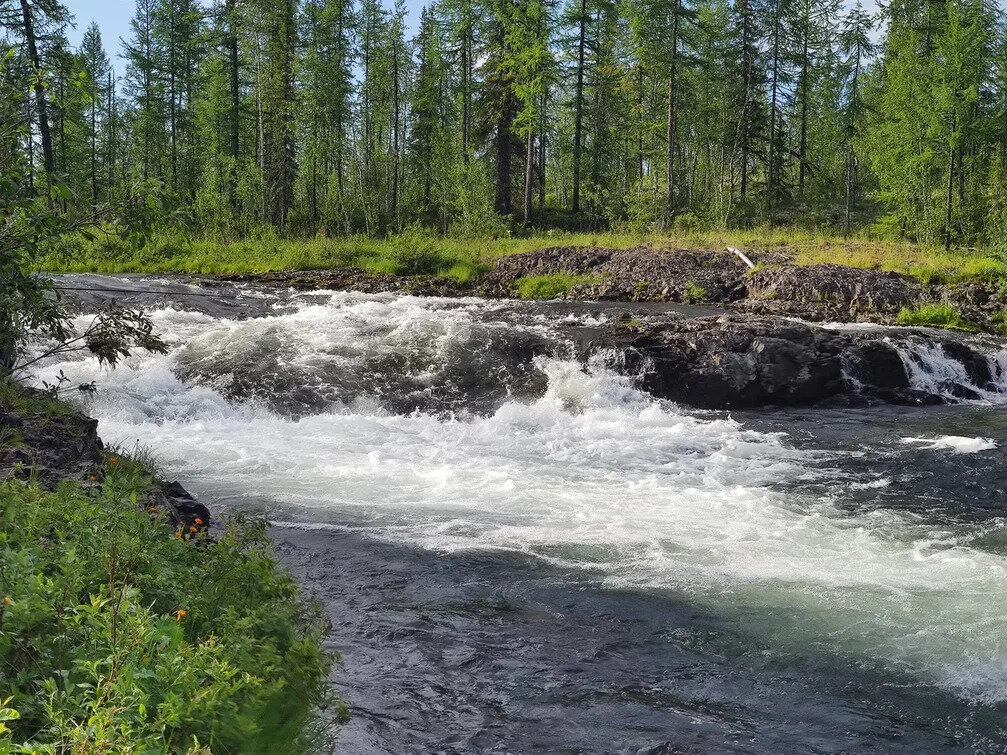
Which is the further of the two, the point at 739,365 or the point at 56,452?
the point at 739,365

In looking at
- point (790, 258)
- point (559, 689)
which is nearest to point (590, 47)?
point (790, 258)

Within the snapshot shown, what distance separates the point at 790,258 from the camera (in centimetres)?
2634

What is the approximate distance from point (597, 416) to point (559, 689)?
30.6 ft

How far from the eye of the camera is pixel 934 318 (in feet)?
70.3

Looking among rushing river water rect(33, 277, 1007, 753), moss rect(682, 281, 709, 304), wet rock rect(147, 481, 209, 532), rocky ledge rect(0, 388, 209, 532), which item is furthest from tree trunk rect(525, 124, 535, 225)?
wet rock rect(147, 481, 209, 532)

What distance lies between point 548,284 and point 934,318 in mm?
10923

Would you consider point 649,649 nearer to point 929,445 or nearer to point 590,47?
point 929,445

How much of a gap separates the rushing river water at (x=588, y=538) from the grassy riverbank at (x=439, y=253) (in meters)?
10.3

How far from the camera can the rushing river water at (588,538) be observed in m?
5.24

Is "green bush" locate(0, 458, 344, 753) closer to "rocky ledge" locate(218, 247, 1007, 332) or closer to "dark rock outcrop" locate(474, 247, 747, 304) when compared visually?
"rocky ledge" locate(218, 247, 1007, 332)

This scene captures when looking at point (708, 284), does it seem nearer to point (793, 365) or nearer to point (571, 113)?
point (793, 365)

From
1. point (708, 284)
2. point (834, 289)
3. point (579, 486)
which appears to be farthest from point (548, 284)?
point (579, 486)

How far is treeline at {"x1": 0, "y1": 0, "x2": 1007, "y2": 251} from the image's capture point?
35500mm

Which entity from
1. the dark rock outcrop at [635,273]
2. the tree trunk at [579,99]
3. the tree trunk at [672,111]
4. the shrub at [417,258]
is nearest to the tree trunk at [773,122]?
the tree trunk at [672,111]
